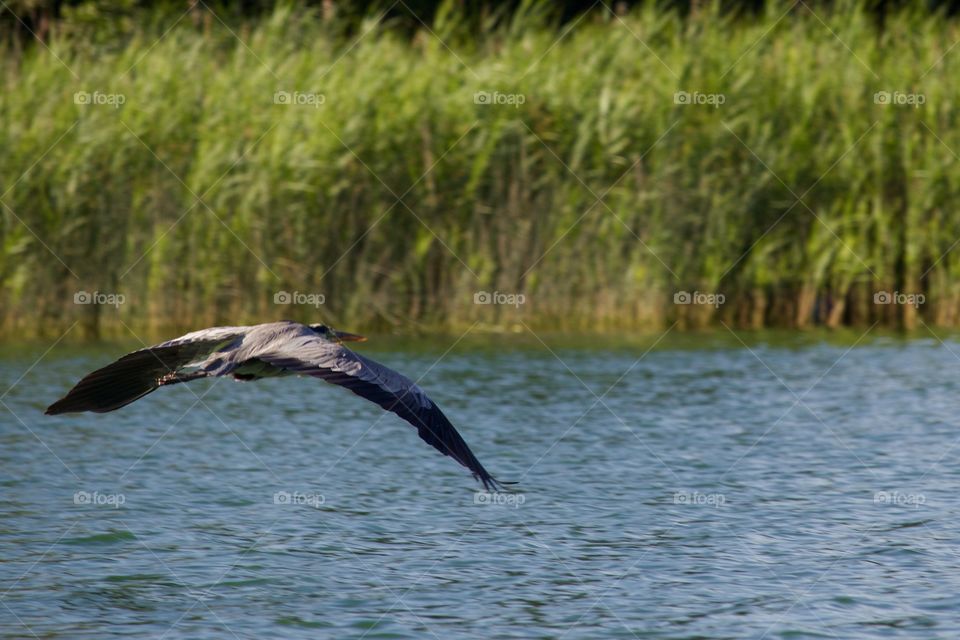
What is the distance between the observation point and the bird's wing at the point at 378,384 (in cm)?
580

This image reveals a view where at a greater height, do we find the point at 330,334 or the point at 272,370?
the point at 330,334

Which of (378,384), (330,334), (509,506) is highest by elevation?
(330,334)

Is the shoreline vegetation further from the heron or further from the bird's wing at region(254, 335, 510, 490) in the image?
the bird's wing at region(254, 335, 510, 490)

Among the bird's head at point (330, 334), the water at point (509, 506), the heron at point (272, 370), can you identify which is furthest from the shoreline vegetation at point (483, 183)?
the heron at point (272, 370)

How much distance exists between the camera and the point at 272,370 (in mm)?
6621

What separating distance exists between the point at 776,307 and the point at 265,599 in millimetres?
8439

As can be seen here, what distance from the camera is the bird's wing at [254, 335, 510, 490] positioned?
229 inches

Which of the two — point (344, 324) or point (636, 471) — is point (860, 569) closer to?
point (636, 471)

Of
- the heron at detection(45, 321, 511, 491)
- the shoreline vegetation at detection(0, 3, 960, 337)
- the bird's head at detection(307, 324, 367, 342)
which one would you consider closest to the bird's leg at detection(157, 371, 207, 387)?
the heron at detection(45, 321, 511, 491)

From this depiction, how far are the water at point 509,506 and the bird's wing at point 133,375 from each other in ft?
2.62

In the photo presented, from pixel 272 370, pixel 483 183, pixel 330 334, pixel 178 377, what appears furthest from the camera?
pixel 483 183

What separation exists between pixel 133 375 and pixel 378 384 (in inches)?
56.9

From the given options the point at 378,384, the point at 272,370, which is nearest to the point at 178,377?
the point at 272,370

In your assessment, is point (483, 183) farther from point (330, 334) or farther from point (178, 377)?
point (178, 377)
